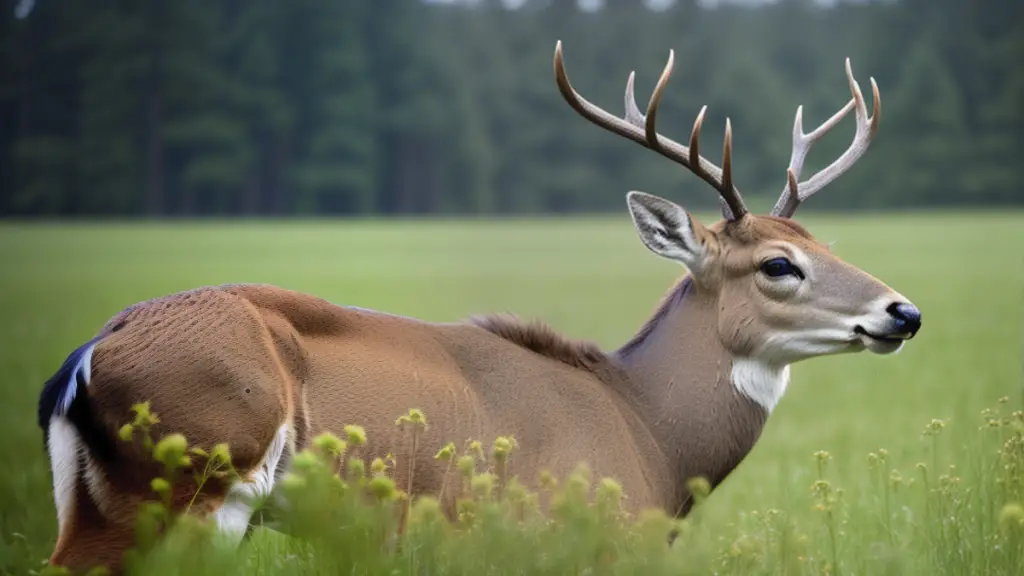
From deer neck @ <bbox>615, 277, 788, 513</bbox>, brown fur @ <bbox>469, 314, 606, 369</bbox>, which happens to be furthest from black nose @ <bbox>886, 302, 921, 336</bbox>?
brown fur @ <bbox>469, 314, 606, 369</bbox>

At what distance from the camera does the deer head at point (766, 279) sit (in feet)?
17.6

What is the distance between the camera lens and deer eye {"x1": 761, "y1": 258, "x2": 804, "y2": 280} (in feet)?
18.1

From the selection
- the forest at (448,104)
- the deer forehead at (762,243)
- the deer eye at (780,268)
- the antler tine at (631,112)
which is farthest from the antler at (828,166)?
the forest at (448,104)

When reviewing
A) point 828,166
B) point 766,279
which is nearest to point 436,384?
point 766,279

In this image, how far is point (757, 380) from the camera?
5535 millimetres

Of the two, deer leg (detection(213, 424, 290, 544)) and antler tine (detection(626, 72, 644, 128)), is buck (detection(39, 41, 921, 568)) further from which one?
antler tine (detection(626, 72, 644, 128))

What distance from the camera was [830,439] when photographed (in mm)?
11445

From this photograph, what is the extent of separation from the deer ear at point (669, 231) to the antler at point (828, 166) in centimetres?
65

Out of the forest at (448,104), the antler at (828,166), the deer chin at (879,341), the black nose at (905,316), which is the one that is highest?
the antler at (828,166)

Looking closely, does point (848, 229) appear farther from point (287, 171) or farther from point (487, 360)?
point (487, 360)

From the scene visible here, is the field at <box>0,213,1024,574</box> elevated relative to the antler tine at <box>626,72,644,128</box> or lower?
lower

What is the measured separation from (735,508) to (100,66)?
5685 centimetres

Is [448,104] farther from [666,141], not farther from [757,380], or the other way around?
[757,380]

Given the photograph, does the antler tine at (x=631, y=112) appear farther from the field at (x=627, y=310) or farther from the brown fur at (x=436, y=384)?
the field at (x=627, y=310)
